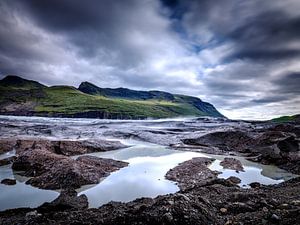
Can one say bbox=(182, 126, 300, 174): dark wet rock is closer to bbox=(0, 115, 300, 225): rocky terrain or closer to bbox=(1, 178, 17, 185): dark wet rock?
bbox=(0, 115, 300, 225): rocky terrain

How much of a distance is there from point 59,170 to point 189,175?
297 inches

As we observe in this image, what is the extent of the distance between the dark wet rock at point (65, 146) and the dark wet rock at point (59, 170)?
174 inches

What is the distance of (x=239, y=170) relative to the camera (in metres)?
17.3

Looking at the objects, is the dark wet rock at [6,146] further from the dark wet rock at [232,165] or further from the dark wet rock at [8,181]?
the dark wet rock at [232,165]

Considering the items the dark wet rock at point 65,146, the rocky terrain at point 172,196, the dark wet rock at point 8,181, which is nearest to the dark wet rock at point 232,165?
the rocky terrain at point 172,196

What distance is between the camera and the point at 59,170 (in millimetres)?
13648

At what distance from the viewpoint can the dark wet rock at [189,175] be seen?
13.5 metres

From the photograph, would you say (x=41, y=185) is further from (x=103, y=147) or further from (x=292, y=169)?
(x=292, y=169)

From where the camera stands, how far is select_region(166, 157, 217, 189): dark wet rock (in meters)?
13.5

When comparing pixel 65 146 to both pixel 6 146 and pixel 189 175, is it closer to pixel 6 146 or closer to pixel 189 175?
pixel 6 146

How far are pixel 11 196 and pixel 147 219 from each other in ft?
25.2

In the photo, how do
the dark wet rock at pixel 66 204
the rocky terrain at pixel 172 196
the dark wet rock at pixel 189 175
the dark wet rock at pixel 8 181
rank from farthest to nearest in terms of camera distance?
1. the dark wet rock at pixel 189 175
2. the dark wet rock at pixel 8 181
3. the dark wet rock at pixel 66 204
4. the rocky terrain at pixel 172 196

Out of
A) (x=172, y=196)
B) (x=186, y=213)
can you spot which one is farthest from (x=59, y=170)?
(x=186, y=213)

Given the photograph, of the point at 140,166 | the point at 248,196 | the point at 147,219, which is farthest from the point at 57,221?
the point at 140,166
